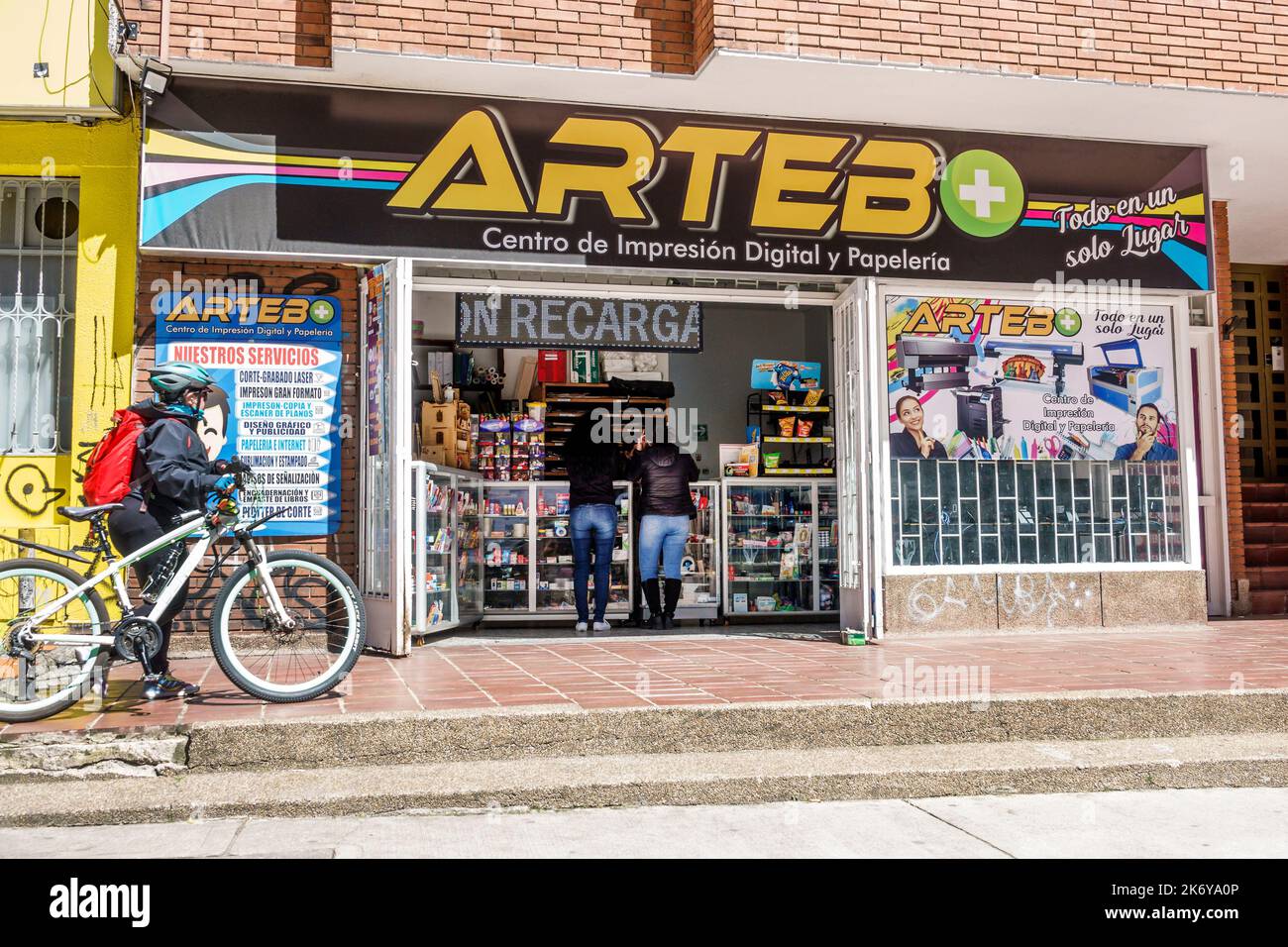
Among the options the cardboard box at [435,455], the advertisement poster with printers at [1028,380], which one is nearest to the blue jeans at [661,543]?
the cardboard box at [435,455]

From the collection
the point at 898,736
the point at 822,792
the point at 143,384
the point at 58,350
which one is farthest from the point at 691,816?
the point at 58,350

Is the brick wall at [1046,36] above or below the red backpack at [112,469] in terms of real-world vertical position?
above

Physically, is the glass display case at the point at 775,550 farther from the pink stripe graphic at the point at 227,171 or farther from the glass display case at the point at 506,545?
the pink stripe graphic at the point at 227,171

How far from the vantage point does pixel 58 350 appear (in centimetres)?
783

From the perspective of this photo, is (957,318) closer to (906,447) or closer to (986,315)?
(986,315)

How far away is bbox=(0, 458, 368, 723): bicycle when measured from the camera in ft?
17.7

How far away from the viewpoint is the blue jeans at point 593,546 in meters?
9.91

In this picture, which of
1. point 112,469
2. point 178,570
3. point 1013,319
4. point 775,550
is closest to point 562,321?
point 775,550

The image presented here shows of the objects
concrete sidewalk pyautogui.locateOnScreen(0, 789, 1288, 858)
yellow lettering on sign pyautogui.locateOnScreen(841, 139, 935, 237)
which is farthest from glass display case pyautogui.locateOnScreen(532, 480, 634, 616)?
concrete sidewalk pyautogui.locateOnScreen(0, 789, 1288, 858)

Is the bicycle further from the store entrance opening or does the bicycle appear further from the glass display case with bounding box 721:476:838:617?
the glass display case with bounding box 721:476:838:617

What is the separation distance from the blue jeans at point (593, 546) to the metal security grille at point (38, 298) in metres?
4.15

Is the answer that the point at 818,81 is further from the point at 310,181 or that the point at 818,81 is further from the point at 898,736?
the point at 898,736
